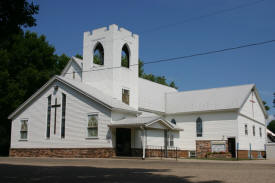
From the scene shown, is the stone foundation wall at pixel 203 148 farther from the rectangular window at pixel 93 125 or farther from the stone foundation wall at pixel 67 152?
the rectangular window at pixel 93 125

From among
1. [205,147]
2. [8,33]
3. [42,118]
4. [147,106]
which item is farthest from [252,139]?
[8,33]

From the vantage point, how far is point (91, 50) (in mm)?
32312

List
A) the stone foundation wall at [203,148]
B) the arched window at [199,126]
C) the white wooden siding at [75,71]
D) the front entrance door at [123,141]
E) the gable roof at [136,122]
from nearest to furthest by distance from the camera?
the gable roof at [136,122] < the front entrance door at [123,141] < the stone foundation wall at [203,148] < the arched window at [199,126] < the white wooden siding at [75,71]

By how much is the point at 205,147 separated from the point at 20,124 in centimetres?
1789

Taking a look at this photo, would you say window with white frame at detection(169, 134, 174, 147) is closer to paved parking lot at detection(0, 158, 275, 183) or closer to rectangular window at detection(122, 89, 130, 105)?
rectangular window at detection(122, 89, 130, 105)

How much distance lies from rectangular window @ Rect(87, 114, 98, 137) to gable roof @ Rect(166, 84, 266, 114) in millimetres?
11486

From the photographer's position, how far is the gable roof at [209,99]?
33.5 meters

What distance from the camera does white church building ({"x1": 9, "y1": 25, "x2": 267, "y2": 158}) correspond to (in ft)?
90.0

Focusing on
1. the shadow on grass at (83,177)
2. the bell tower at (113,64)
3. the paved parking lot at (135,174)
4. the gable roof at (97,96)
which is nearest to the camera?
the shadow on grass at (83,177)

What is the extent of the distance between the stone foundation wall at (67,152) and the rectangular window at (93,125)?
1.27m

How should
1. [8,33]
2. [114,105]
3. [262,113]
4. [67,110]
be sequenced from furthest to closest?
[262,113] → [67,110] → [114,105] → [8,33]

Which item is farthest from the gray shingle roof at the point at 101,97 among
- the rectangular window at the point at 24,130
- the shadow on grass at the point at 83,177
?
the shadow on grass at the point at 83,177

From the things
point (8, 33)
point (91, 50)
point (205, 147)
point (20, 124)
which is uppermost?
point (91, 50)

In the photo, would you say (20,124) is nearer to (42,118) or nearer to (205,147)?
(42,118)
